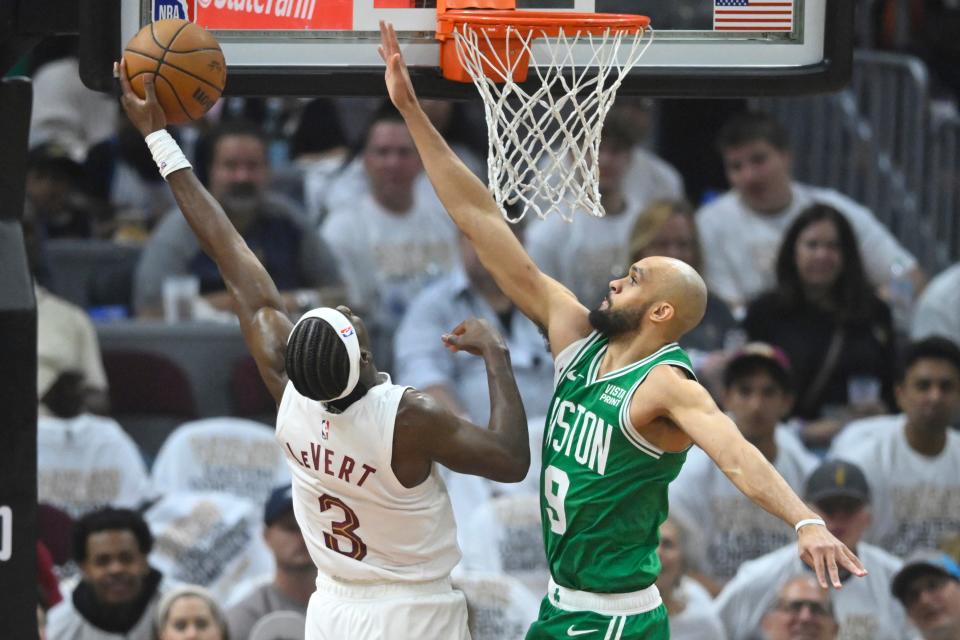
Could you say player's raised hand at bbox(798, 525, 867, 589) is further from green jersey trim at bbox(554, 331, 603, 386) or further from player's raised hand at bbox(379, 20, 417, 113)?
player's raised hand at bbox(379, 20, 417, 113)

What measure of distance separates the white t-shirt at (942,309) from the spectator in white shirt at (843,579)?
1879mm

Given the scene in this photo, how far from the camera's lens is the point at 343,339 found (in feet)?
17.1

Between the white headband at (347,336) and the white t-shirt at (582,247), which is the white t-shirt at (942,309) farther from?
the white headband at (347,336)

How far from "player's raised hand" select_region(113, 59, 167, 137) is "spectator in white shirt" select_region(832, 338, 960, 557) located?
4.59m

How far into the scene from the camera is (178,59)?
554 centimetres

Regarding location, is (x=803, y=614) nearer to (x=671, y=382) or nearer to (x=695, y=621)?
(x=695, y=621)

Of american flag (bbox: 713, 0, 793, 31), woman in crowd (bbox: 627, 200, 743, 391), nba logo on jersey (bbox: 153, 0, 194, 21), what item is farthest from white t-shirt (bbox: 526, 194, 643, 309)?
nba logo on jersey (bbox: 153, 0, 194, 21)

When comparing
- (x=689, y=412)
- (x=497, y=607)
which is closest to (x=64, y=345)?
(x=497, y=607)

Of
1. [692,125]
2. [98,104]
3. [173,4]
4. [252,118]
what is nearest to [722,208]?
[692,125]

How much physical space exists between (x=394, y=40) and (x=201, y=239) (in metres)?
0.97

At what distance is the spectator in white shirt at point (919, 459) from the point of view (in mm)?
9086

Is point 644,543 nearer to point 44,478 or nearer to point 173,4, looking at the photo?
point 173,4

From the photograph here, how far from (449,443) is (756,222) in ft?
17.8

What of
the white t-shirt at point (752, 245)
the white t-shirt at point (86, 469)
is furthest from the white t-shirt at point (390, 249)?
the white t-shirt at point (86, 469)
